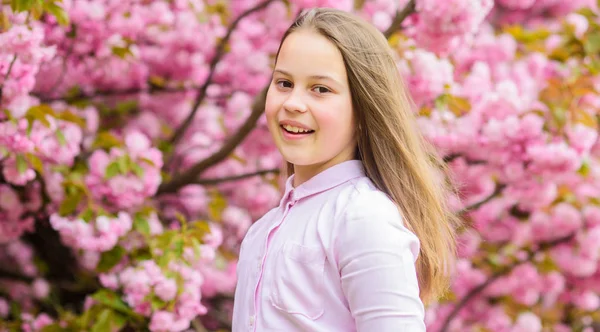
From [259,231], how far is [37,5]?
Result: 125 cm

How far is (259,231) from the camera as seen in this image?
5.30 feet

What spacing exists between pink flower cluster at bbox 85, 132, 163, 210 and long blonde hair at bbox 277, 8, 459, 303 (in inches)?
60.8

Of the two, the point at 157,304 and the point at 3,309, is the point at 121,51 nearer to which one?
the point at 157,304

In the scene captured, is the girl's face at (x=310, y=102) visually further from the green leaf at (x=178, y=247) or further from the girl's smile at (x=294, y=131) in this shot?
the green leaf at (x=178, y=247)

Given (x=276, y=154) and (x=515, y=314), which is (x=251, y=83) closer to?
(x=276, y=154)

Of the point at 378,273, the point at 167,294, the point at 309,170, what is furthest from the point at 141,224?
the point at 378,273

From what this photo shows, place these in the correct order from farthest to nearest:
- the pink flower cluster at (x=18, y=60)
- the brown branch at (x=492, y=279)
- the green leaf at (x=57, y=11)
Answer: the brown branch at (x=492, y=279) → the green leaf at (x=57, y=11) → the pink flower cluster at (x=18, y=60)

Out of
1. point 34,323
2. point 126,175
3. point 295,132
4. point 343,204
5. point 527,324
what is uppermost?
point 295,132

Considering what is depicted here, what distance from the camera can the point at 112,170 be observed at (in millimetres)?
2914

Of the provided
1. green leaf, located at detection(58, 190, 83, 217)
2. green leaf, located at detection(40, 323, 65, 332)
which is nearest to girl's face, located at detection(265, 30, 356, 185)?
Result: green leaf, located at detection(58, 190, 83, 217)

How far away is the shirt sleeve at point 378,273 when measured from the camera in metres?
1.26

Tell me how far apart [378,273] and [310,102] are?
35 centimetres

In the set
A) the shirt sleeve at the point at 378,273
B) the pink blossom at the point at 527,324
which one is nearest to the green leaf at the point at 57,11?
the shirt sleeve at the point at 378,273

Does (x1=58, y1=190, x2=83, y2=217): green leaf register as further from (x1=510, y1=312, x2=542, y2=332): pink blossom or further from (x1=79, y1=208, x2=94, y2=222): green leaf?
(x1=510, y1=312, x2=542, y2=332): pink blossom
